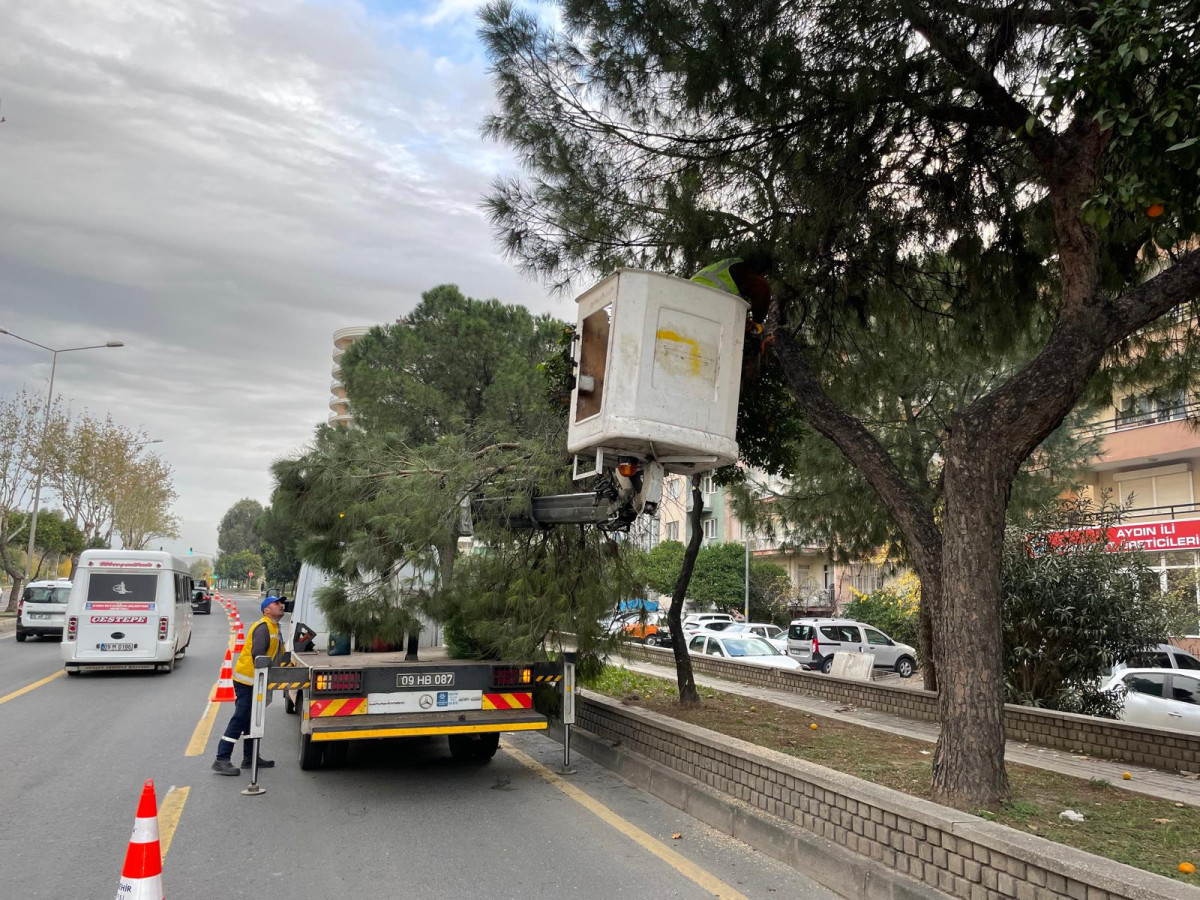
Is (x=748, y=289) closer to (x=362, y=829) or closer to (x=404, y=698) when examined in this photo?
(x=404, y=698)

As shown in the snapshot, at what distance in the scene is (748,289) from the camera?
7.46 meters

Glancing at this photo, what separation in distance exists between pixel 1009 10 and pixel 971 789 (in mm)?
5731

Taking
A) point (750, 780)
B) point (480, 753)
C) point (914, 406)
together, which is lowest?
point (480, 753)

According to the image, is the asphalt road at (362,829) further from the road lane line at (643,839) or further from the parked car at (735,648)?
the parked car at (735,648)

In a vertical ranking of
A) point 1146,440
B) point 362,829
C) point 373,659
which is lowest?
point 362,829

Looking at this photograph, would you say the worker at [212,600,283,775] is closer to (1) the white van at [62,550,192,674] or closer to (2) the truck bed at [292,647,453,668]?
(2) the truck bed at [292,647,453,668]

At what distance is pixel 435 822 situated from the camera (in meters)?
6.83

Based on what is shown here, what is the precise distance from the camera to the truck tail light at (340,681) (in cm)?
772

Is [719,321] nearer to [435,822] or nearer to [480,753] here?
[435,822]

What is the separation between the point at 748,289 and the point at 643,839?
4.38m

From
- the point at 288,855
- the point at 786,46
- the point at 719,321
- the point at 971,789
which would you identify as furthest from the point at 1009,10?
the point at 288,855

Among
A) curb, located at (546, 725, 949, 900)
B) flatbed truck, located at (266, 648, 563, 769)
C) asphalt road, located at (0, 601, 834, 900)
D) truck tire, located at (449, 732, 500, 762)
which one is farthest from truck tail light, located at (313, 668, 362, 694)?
curb, located at (546, 725, 949, 900)

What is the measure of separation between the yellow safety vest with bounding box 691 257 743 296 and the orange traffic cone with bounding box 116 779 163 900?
461 cm

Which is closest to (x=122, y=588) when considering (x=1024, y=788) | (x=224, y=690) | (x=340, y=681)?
(x=224, y=690)
